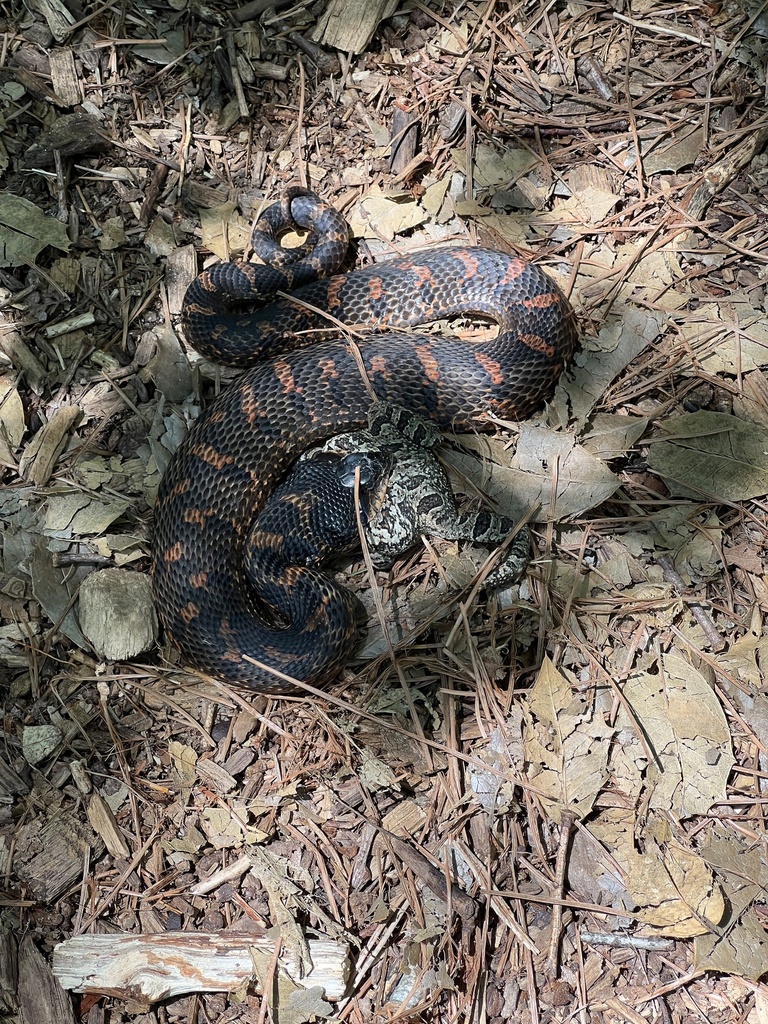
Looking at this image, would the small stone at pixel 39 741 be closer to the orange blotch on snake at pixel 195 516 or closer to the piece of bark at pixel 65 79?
the orange blotch on snake at pixel 195 516

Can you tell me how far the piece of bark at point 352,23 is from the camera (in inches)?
241

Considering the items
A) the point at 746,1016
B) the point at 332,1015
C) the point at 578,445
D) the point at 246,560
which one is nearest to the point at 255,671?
the point at 246,560

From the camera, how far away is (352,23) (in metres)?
6.12

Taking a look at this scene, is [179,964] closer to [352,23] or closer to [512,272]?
[512,272]

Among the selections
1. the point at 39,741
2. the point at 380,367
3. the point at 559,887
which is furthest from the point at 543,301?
the point at 39,741

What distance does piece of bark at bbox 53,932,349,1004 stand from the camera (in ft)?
12.7

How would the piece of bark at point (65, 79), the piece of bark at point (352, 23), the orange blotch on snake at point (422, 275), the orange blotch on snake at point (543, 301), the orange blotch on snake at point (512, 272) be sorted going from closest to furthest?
the orange blotch on snake at point (543, 301), the orange blotch on snake at point (512, 272), the orange blotch on snake at point (422, 275), the piece of bark at point (65, 79), the piece of bark at point (352, 23)

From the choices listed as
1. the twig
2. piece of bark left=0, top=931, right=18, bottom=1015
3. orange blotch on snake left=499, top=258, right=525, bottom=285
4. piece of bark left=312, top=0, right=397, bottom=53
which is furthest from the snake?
piece of bark left=0, top=931, right=18, bottom=1015

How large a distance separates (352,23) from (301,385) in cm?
296

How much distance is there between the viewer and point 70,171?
5.89 metres

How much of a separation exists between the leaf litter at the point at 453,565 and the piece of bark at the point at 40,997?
0.04 meters

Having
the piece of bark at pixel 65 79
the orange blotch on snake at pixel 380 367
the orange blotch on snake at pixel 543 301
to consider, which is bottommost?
the orange blotch on snake at pixel 380 367

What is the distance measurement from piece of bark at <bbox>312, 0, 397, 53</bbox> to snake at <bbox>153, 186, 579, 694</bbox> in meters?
1.24

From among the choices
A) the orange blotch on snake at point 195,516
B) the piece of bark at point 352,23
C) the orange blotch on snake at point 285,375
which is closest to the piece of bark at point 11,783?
the orange blotch on snake at point 195,516
